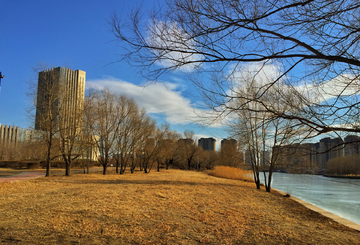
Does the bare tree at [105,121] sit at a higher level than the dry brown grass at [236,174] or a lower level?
higher

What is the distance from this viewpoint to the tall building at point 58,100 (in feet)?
56.2

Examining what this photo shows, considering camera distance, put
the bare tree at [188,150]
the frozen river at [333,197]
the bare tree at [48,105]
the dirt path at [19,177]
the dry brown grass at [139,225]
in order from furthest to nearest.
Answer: the bare tree at [188,150]
the bare tree at [48,105]
the dirt path at [19,177]
the frozen river at [333,197]
the dry brown grass at [139,225]

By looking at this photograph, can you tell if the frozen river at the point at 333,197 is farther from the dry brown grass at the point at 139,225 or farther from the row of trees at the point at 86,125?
the row of trees at the point at 86,125

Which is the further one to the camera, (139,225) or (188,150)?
(188,150)

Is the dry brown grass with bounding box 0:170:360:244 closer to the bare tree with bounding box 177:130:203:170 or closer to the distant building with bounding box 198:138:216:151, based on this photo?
the distant building with bounding box 198:138:216:151

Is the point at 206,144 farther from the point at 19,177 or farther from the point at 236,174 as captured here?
the point at 19,177

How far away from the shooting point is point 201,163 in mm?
59188

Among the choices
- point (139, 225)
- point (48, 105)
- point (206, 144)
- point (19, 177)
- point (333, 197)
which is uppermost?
point (48, 105)

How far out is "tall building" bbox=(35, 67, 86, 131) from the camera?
17.1 meters

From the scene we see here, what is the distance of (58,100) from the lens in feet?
58.5

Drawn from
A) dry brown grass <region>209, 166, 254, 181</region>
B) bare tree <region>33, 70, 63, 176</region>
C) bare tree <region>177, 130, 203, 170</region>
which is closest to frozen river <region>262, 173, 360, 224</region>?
dry brown grass <region>209, 166, 254, 181</region>

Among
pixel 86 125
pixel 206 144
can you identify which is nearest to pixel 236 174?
pixel 86 125

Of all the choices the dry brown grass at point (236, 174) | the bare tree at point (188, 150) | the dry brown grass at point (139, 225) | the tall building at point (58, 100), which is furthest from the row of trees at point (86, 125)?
the bare tree at point (188, 150)

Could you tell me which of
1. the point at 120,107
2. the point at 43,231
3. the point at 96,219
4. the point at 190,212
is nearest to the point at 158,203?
the point at 190,212
